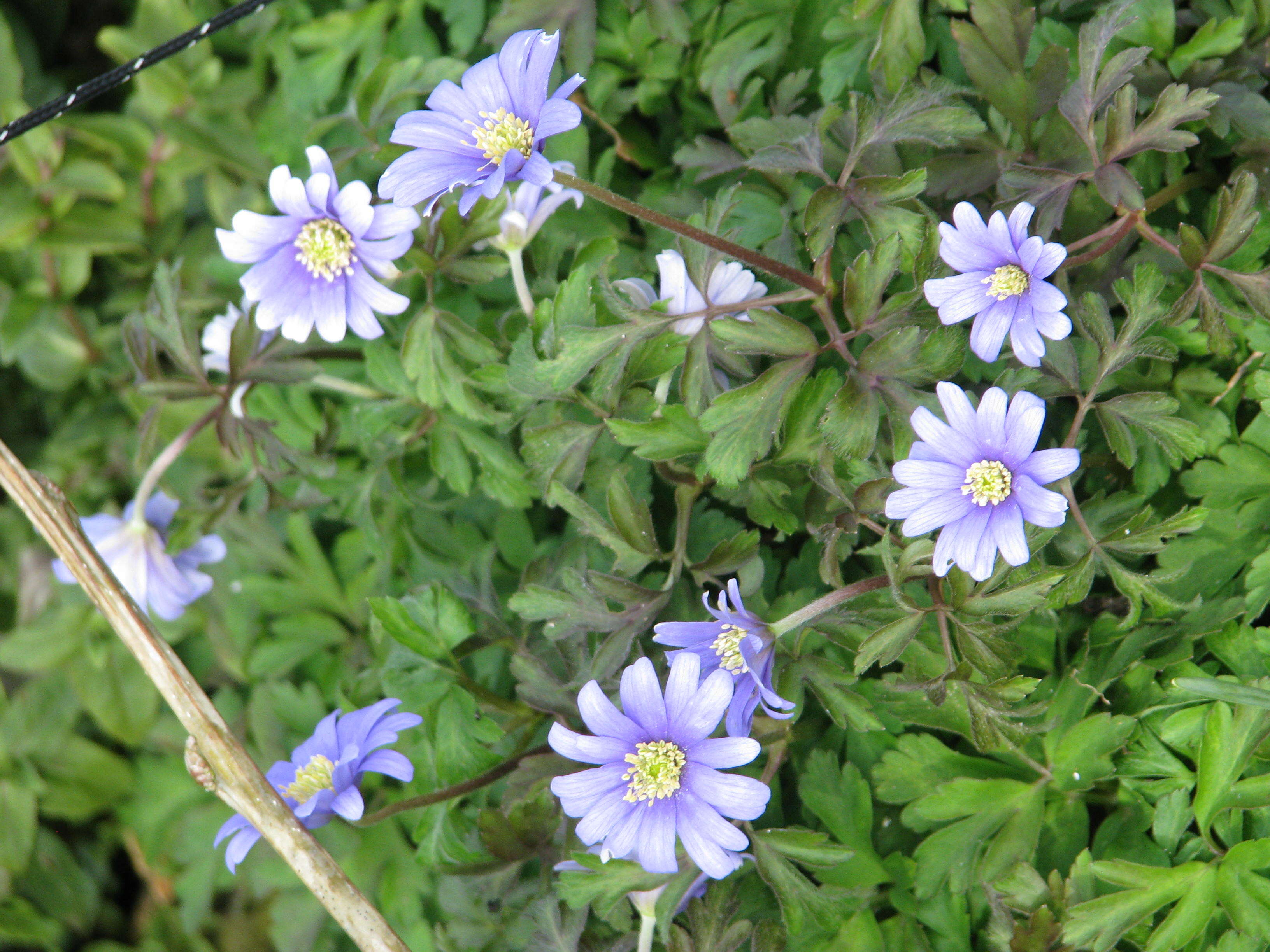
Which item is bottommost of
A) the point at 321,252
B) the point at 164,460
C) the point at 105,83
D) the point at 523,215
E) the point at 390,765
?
the point at 390,765

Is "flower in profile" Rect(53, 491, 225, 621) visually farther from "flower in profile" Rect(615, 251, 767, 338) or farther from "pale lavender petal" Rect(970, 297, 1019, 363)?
"pale lavender petal" Rect(970, 297, 1019, 363)

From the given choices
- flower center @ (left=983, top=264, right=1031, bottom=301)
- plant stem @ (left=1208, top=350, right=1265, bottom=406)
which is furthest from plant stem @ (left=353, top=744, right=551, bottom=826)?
plant stem @ (left=1208, top=350, right=1265, bottom=406)

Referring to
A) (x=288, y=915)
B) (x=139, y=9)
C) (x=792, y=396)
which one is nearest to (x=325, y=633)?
(x=288, y=915)

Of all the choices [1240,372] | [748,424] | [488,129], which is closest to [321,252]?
[488,129]

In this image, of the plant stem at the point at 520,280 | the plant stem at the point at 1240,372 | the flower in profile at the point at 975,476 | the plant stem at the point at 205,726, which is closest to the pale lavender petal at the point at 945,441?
the flower in profile at the point at 975,476

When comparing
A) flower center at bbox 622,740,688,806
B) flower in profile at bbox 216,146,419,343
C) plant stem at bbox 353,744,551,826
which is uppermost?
flower in profile at bbox 216,146,419,343

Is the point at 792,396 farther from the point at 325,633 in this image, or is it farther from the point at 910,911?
the point at 325,633

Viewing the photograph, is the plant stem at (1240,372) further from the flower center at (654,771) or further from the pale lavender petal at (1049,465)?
the flower center at (654,771)

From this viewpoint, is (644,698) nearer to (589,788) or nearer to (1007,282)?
(589,788)
